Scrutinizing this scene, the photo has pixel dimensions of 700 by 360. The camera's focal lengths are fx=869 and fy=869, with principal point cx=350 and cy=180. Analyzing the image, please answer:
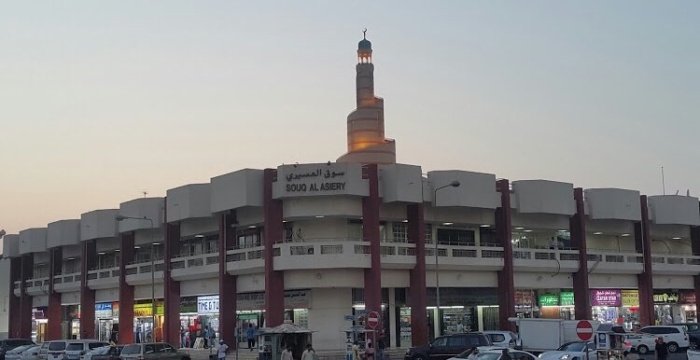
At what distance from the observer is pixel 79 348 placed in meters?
55.2

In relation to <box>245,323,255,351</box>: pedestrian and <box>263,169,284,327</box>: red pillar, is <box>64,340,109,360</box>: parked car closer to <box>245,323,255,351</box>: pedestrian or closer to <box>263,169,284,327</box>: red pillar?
<box>245,323,255,351</box>: pedestrian

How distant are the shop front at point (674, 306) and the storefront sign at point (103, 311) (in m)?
46.8

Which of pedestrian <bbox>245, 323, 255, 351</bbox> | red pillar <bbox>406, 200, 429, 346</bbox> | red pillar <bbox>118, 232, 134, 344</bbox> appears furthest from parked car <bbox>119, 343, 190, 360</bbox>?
red pillar <bbox>118, 232, 134, 344</bbox>

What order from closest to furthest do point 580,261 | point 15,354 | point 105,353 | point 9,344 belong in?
point 105,353
point 15,354
point 580,261
point 9,344

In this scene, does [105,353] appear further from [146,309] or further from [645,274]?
[645,274]

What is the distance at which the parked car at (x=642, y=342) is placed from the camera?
5519 cm

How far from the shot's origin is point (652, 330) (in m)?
55.9

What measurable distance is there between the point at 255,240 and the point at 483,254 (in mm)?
16331

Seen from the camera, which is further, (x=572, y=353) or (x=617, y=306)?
(x=617, y=306)

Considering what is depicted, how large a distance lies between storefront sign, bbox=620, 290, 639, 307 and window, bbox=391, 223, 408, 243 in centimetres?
2113

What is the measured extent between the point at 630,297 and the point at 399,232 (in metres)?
22.8

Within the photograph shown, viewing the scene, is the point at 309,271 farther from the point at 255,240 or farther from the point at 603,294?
the point at 603,294

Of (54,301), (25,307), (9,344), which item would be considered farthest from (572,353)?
(25,307)

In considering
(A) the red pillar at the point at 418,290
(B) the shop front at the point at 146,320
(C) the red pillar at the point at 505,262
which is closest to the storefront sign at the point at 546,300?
(C) the red pillar at the point at 505,262
